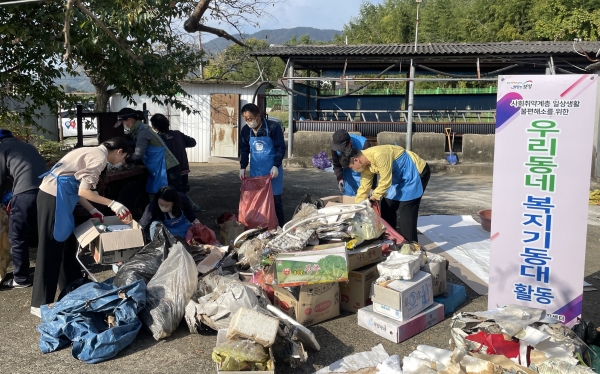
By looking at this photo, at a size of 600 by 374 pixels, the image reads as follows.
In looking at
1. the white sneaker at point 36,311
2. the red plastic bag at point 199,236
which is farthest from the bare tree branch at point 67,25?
the white sneaker at point 36,311

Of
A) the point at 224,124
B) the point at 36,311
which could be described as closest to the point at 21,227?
the point at 36,311

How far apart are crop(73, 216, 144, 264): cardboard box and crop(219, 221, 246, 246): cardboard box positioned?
4.54 ft

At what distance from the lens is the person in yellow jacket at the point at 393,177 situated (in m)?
5.31

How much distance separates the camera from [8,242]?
5344 millimetres

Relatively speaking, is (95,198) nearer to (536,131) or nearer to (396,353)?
(396,353)

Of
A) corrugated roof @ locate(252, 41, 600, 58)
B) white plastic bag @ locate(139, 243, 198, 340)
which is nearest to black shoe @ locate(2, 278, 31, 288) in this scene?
white plastic bag @ locate(139, 243, 198, 340)

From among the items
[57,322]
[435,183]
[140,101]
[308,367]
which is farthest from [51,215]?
[140,101]

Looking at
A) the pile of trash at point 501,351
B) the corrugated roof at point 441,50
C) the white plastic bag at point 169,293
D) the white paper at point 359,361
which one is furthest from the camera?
the corrugated roof at point 441,50

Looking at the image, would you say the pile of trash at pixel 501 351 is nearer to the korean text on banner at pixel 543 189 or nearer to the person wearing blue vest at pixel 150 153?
the korean text on banner at pixel 543 189

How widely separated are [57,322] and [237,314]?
1.40 meters

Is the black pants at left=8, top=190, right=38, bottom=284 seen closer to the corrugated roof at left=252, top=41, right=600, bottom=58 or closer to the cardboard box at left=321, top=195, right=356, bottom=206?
the cardboard box at left=321, top=195, right=356, bottom=206

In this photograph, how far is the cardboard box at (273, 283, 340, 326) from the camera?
4.17 m

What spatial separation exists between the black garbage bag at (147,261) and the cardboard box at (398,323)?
1.77 metres

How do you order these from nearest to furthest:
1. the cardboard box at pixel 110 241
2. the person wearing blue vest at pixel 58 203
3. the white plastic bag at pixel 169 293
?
the white plastic bag at pixel 169 293, the person wearing blue vest at pixel 58 203, the cardboard box at pixel 110 241
